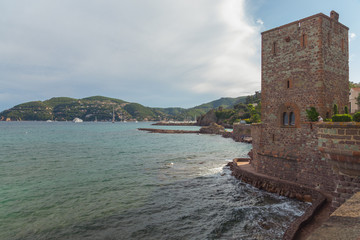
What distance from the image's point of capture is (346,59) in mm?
14477

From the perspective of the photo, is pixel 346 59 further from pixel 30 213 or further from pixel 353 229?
pixel 30 213

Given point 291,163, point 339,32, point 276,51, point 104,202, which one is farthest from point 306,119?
point 104,202

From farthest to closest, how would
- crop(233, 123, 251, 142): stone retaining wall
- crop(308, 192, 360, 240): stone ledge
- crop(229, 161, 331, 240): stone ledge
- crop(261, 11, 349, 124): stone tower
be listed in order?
1. crop(233, 123, 251, 142): stone retaining wall
2. crop(261, 11, 349, 124): stone tower
3. crop(229, 161, 331, 240): stone ledge
4. crop(308, 192, 360, 240): stone ledge

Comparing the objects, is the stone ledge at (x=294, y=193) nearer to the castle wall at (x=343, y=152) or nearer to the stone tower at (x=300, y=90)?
the stone tower at (x=300, y=90)

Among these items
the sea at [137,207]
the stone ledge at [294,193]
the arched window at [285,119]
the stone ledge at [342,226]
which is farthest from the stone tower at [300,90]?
the stone ledge at [342,226]

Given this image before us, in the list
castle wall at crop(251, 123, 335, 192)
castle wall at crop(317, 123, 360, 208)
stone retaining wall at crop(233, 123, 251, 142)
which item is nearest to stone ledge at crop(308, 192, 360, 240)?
castle wall at crop(317, 123, 360, 208)

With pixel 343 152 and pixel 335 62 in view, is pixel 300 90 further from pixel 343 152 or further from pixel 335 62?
pixel 343 152

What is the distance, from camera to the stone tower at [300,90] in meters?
12.7

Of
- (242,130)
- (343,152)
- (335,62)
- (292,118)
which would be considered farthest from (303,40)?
(242,130)

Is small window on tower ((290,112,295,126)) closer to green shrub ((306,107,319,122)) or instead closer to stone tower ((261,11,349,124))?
stone tower ((261,11,349,124))

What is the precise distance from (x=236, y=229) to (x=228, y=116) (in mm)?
129964

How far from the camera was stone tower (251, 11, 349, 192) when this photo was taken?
1266 cm

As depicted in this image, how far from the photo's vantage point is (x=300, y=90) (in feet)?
44.5

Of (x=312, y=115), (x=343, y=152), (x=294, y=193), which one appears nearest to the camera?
(x=343, y=152)
